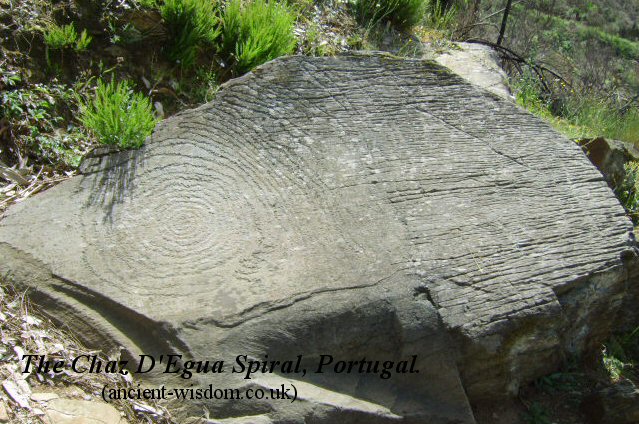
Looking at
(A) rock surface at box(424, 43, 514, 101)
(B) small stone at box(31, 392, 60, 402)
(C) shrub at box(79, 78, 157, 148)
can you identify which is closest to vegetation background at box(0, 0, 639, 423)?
(C) shrub at box(79, 78, 157, 148)

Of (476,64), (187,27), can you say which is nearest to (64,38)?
(187,27)

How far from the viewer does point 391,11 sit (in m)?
5.15

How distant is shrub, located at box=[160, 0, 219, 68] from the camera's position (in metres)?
3.86

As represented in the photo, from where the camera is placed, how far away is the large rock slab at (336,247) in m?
2.73

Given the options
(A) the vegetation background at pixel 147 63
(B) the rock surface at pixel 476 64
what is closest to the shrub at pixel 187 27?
(A) the vegetation background at pixel 147 63

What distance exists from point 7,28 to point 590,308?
3.51 m

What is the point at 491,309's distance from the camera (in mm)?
2902

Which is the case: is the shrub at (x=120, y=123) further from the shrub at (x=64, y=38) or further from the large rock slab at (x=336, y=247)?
the shrub at (x=64, y=38)

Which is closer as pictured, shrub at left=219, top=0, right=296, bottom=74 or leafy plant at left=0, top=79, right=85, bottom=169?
leafy plant at left=0, top=79, right=85, bottom=169

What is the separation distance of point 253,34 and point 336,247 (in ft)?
5.54

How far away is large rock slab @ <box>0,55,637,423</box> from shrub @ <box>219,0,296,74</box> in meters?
0.53

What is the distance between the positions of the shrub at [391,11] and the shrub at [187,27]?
153 cm

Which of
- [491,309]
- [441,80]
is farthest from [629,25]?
[491,309]

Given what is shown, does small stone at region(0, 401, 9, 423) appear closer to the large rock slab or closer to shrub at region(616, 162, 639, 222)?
the large rock slab
